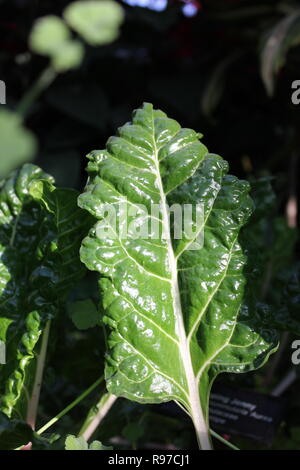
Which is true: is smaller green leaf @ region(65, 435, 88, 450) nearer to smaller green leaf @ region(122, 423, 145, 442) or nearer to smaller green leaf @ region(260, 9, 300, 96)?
smaller green leaf @ region(122, 423, 145, 442)

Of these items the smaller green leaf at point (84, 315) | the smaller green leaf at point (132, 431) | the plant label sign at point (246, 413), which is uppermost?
the smaller green leaf at point (84, 315)

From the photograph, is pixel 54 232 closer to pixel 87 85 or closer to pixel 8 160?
pixel 8 160

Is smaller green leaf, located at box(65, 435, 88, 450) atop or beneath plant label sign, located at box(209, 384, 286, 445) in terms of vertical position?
atop

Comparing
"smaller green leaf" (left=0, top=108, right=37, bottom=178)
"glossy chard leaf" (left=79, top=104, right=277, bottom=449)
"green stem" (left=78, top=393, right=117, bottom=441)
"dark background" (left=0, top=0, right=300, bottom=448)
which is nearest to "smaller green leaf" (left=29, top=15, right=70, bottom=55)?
"glossy chard leaf" (left=79, top=104, right=277, bottom=449)

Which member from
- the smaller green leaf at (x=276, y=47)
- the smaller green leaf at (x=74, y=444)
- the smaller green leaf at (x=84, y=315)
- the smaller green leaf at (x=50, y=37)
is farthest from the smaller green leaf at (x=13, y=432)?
the smaller green leaf at (x=276, y=47)

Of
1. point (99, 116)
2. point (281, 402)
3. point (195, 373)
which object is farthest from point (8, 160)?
point (99, 116)

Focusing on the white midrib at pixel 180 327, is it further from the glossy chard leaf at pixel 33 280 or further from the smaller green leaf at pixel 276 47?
the smaller green leaf at pixel 276 47
